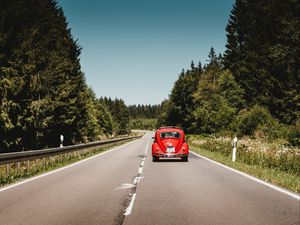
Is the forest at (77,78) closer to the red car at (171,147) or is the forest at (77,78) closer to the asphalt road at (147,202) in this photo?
the red car at (171,147)

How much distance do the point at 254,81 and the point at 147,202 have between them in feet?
139

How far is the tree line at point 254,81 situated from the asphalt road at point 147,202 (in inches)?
614

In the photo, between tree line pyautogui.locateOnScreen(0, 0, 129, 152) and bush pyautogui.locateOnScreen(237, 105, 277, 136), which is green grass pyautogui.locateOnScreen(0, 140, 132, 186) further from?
bush pyautogui.locateOnScreen(237, 105, 277, 136)

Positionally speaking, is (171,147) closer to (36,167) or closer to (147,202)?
(36,167)

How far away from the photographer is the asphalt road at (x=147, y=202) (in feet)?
18.5

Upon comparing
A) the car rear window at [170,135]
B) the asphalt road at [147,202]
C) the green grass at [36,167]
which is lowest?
the green grass at [36,167]

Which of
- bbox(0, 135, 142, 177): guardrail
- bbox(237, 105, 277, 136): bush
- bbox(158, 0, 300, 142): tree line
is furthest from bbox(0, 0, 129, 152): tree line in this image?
bbox(237, 105, 277, 136): bush

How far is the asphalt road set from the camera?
222 inches

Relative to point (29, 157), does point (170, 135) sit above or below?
above

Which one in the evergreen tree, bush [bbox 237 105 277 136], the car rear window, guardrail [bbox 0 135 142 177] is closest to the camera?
guardrail [bbox 0 135 142 177]

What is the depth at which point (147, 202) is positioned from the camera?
7.09 metres

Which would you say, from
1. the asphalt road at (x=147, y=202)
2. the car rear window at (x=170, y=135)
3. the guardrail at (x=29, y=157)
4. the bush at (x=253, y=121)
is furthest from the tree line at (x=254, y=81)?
the asphalt road at (x=147, y=202)

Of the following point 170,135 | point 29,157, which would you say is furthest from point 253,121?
point 29,157

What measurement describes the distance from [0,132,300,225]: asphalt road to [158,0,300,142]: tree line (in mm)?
15600
